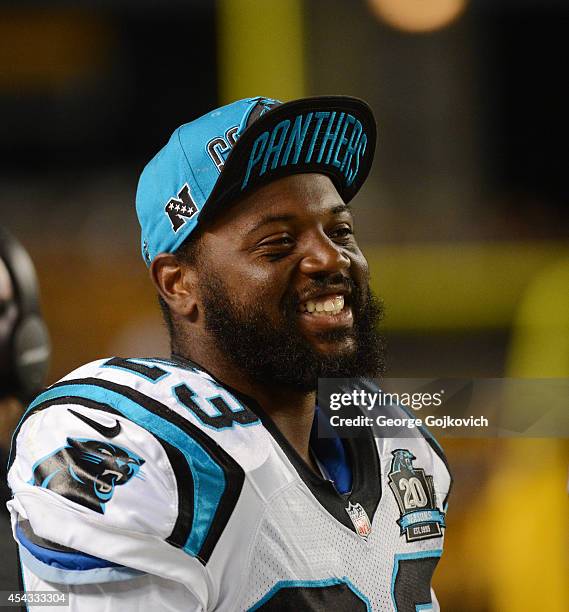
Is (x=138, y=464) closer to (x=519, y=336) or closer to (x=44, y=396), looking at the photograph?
(x=44, y=396)

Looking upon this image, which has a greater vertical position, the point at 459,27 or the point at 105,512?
the point at 459,27

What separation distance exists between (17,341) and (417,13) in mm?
988

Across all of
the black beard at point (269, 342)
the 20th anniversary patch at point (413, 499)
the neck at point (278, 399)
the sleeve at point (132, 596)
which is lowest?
the sleeve at point (132, 596)

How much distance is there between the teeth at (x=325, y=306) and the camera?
0.89 metres

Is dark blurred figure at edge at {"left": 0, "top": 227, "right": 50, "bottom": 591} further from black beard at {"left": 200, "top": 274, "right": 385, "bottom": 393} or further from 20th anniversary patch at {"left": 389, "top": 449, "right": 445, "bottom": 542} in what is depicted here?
20th anniversary patch at {"left": 389, "top": 449, "right": 445, "bottom": 542}

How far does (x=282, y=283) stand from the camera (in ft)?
2.90

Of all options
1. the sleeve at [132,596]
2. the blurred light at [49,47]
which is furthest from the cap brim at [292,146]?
the blurred light at [49,47]

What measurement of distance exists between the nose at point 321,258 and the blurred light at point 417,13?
0.88 m

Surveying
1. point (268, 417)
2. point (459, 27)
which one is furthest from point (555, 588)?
point (459, 27)

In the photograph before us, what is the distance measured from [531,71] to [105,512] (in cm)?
130

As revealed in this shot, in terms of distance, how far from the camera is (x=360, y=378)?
98 centimetres
